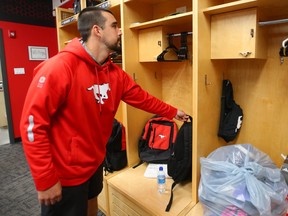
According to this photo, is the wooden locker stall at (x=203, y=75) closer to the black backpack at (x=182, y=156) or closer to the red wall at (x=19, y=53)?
the black backpack at (x=182, y=156)

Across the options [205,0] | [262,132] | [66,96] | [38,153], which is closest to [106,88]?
[66,96]

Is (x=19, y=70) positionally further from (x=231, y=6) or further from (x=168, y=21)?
(x=231, y=6)

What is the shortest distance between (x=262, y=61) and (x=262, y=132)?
538 millimetres

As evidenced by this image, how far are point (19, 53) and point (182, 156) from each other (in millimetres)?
3695

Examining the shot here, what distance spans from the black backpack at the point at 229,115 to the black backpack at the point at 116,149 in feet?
2.92

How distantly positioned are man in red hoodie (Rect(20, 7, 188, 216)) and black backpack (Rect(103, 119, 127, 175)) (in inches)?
23.2

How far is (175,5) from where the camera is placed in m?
1.98

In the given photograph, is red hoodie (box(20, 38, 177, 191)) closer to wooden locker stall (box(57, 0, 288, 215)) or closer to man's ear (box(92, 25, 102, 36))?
man's ear (box(92, 25, 102, 36))

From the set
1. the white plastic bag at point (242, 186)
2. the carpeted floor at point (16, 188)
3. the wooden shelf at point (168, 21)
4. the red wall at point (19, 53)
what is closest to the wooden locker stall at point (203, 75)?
the wooden shelf at point (168, 21)

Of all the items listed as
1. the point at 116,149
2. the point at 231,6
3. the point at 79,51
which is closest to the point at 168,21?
the point at 231,6

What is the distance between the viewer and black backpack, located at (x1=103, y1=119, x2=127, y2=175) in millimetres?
2064

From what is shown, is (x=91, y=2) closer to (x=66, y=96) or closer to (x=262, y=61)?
(x=66, y=96)

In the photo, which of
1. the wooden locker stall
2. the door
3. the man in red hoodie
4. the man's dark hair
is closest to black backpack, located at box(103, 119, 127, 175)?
the wooden locker stall

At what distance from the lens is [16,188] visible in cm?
254
